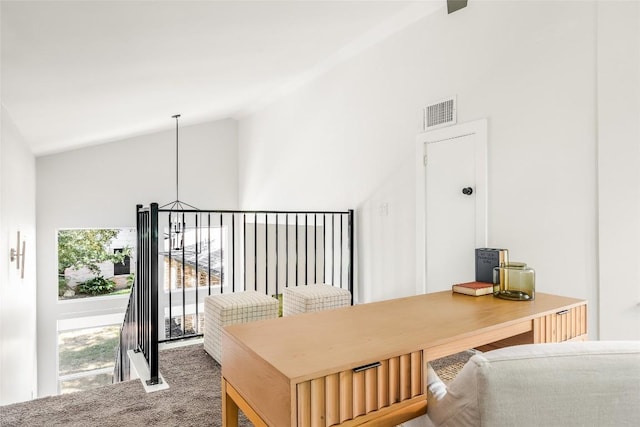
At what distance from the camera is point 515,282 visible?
205 cm

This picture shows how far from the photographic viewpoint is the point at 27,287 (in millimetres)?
4840

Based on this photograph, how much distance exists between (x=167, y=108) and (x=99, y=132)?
113cm

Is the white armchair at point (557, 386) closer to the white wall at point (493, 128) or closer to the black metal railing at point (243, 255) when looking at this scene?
the white wall at point (493, 128)

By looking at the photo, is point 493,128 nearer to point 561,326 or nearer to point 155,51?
point 561,326

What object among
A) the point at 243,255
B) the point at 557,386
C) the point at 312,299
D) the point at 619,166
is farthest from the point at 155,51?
the point at 243,255

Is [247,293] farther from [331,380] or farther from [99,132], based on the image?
[99,132]

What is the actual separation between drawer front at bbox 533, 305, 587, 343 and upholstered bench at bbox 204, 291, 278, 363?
1.82 m

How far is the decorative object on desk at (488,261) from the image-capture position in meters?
2.23

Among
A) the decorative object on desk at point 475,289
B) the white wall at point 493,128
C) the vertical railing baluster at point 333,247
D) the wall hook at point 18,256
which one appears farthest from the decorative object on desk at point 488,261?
the wall hook at point 18,256

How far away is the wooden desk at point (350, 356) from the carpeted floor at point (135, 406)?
2.68 feet

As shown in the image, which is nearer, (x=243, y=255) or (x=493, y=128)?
(x=493, y=128)

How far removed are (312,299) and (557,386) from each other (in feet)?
7.53

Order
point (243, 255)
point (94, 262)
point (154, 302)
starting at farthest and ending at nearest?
point (94, 262)
point (243, 255)
point (154, 302)

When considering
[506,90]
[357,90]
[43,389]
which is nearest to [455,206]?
[506,90]
